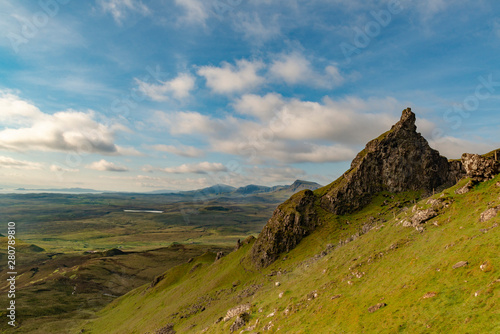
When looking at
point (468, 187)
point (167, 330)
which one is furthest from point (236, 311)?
point (468, 187)

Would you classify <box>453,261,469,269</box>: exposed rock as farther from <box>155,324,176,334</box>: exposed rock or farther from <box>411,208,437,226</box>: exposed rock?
<box>155,324,176,334</box>: exposed rock

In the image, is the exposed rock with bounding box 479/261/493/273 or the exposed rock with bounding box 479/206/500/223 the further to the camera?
the exposed rock with bounding box 479/206/500/223

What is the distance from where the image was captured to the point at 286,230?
4916 inches

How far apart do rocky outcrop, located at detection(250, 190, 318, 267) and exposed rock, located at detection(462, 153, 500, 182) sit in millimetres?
75793

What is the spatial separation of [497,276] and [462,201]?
32000 millimetres

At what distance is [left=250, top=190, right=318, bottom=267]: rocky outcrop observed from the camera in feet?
387

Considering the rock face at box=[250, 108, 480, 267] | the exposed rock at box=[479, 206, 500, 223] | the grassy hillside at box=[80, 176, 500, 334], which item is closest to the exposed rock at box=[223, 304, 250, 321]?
the grassy hillside at box=[80, 176, 500, 334]

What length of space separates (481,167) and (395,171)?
83.6 metres

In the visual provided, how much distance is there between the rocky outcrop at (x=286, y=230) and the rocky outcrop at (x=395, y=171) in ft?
38.5

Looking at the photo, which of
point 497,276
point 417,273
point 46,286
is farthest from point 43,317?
point 497,276

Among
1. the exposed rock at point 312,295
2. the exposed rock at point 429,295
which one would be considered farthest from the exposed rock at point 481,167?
the exposed rock at point 312,295

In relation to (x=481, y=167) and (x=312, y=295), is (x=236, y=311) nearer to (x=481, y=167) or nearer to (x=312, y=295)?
(x=312, y=295)

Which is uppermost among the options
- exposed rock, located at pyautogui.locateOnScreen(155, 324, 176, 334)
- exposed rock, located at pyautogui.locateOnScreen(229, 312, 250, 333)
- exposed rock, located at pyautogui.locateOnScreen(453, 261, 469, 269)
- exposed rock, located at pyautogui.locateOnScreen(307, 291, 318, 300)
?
exposed rock, located at pyautogui.locateOnScreen(453, 261, 469, 269)

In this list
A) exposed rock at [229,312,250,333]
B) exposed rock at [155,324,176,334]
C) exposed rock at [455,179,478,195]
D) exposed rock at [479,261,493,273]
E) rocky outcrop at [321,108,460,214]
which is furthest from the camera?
rocky outcrop at [321,108,460,214]
